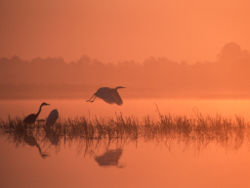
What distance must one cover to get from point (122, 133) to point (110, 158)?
272cm

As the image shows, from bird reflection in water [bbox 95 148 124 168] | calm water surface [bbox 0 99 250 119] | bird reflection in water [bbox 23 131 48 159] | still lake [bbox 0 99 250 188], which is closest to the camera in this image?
still lake [bbox 0 99 250 188]

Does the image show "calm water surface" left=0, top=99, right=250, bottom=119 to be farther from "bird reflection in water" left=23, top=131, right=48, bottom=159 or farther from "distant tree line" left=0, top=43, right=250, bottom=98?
"distant tree line" left=0, top=43, right=250, bottom=98

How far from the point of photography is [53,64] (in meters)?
95.6

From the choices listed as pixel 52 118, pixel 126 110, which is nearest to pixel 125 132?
pixel 52 118

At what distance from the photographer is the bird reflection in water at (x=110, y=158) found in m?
8.84

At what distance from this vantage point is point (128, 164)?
895cm

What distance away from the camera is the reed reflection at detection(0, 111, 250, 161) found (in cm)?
1090

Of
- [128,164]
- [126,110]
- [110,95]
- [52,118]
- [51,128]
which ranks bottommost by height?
[128,164]

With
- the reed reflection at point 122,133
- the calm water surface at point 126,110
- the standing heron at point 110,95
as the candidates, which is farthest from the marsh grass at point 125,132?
the calm water surface at point 126,110

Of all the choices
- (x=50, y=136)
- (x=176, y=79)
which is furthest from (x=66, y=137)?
(x=176, y=79)

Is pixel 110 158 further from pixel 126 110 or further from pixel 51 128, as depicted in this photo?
pixel 126 110

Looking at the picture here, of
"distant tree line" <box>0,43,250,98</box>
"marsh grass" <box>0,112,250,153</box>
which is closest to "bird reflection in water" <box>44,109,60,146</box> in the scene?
"marsh grass" <box>0,112,250,153</box>

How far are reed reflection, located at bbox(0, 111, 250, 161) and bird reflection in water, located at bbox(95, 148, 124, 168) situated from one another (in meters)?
0.27

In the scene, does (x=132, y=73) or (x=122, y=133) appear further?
(x=132, y=73)
